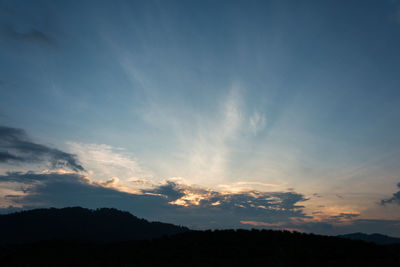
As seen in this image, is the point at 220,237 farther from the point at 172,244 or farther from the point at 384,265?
the point at 384,265

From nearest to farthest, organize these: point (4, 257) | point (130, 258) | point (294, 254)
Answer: point (294, 254)
point (130, 258)
point (4, 257)

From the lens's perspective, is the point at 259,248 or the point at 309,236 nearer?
the point at 259,248

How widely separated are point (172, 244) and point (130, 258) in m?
19.1

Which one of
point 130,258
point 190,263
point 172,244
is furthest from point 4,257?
point 190,263

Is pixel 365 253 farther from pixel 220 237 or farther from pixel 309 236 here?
pixel 220 237

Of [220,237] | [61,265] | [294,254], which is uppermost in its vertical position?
[220,237]

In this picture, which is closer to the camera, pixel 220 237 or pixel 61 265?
pixel 61 265

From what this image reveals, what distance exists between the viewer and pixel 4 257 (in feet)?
206

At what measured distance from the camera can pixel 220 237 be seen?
7700cm

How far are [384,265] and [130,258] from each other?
4594cm

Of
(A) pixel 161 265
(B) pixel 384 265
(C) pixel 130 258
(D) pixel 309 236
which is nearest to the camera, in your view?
(B) pixel 384 265

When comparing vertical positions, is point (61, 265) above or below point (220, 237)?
below

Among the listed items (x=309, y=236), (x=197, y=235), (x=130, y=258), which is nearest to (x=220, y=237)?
(x=197, y=235)

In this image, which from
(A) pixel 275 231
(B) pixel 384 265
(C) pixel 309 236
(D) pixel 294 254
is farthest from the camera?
(A) pixel 275 231
